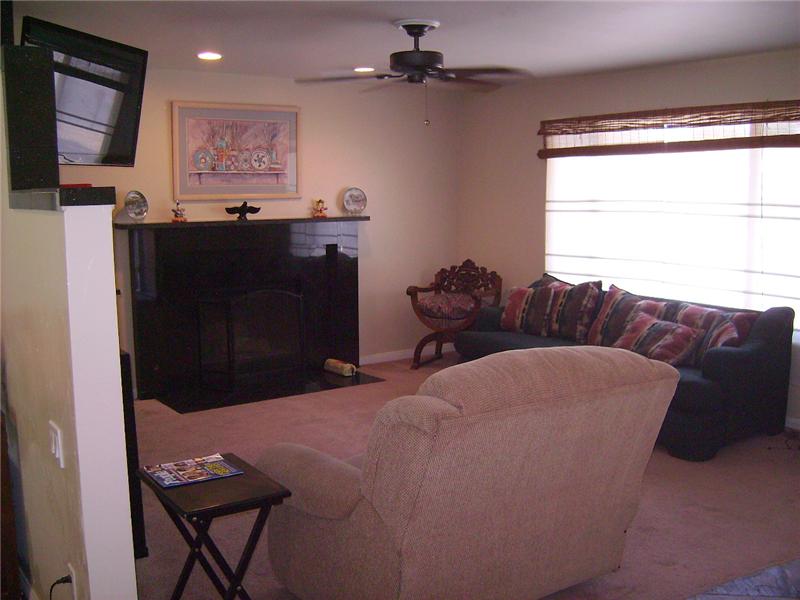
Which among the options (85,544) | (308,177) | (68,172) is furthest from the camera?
(308,177)

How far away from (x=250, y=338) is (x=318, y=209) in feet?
3.89

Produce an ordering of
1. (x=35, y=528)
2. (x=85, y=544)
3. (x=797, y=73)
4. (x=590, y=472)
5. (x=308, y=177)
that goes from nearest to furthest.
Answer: (x=85, y=544), (x=590, y=472), (x=35, y=528), (x=797, y=73), (x=308, y=177)

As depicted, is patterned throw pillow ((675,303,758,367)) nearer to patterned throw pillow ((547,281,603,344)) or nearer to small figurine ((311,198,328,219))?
patterned throw pillow ((547,281,603,344))

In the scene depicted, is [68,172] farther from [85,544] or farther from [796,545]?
[796,545]

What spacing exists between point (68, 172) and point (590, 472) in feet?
13.9

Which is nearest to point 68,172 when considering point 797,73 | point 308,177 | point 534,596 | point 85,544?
point 308,177

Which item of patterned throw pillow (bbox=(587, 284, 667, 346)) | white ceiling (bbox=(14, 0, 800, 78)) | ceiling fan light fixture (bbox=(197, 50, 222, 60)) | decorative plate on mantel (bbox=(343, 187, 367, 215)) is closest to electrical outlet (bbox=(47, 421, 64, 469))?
white ceiling (bbox=(14, 0, 800, 78))

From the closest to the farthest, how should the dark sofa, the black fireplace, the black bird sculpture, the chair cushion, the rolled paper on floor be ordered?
the dark sofa → the black fireplace → the black bird sculpture → the rolled paper on floor → the chair cushion

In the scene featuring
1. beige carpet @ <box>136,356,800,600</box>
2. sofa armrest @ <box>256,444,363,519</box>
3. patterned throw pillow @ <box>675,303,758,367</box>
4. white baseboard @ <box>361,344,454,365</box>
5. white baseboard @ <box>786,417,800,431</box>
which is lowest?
beige carpet @ <box>136,356,800,600</box>

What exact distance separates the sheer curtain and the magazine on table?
155 inches

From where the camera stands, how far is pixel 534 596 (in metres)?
2.87

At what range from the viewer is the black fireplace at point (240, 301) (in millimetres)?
5926

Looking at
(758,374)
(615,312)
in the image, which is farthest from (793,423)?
(615,312)

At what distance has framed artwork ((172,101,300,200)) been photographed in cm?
603
